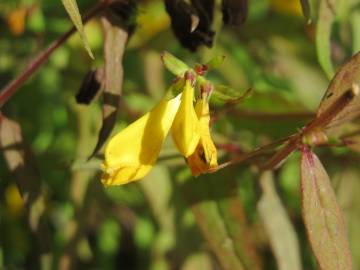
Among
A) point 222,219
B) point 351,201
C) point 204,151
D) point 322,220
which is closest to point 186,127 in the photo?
point 204,151

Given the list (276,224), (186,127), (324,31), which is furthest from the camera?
(276,224)

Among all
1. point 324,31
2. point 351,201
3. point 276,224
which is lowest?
point 351,201

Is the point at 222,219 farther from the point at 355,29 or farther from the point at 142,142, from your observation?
the point at 355,29

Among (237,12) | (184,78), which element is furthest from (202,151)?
(237,12)

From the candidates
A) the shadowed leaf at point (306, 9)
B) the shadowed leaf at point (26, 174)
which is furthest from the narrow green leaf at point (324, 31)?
the shadowed leaf at point (26, 174)

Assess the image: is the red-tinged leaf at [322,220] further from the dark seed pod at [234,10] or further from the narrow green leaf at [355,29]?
the narrow green leaf at [355,29]

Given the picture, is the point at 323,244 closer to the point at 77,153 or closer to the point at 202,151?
the point at 202,151

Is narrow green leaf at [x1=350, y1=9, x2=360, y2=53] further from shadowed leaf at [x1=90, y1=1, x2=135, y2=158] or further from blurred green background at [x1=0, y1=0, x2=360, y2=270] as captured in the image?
shadowed leaf at [x1=90, y1=1, x2=135, y2=158]
